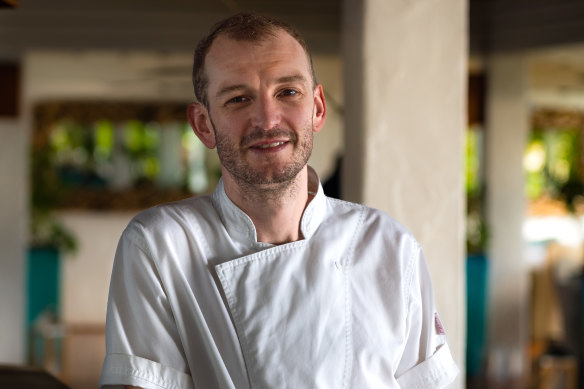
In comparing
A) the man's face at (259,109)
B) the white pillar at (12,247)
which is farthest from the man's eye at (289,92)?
the white pillar at (12,247)

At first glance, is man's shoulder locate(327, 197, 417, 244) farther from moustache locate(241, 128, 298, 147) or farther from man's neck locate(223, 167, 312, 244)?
moustache locate(241, 128, 298, 147)

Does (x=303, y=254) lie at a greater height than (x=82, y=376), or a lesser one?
greater

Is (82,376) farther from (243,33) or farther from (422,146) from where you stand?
(243,33)

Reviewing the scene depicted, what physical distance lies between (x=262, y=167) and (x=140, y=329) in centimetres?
33

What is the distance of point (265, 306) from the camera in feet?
4.03

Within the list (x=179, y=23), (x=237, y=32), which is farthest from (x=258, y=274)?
(x=179, y=23)

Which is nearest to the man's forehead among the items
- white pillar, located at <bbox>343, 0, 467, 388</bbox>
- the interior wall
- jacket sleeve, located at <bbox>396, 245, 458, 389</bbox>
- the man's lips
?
the man's lips

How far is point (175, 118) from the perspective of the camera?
6750 mm

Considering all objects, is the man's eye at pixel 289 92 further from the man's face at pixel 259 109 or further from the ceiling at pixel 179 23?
the ceiling at pixel 179 23

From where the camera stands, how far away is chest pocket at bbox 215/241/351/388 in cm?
120

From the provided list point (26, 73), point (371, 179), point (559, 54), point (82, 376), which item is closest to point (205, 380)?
point (371, 179)

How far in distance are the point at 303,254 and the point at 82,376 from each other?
4894mm

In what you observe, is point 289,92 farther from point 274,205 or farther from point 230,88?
point 274,205

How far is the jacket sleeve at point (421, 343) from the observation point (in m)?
1.33
